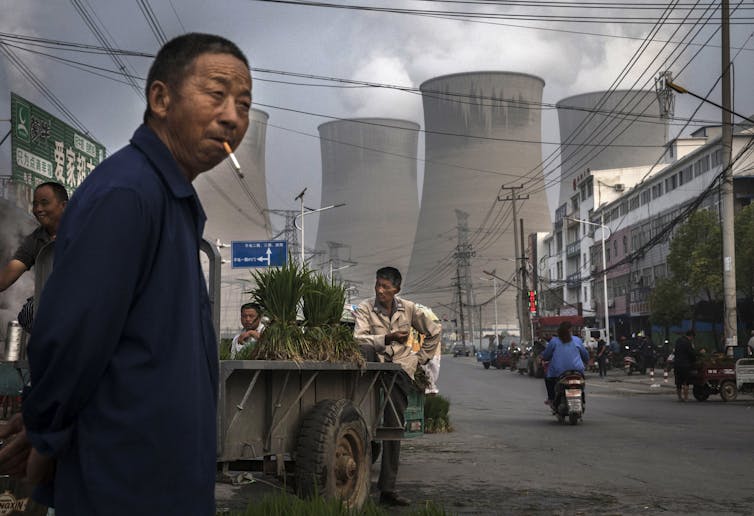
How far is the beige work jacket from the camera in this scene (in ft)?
23.4

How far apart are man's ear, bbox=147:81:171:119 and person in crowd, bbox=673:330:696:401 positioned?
19.3 m

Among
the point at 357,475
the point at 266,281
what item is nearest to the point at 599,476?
the point at 357,475

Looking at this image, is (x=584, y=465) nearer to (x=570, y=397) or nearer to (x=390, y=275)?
(x=390, y=275)

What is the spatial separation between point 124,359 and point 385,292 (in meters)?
5.52

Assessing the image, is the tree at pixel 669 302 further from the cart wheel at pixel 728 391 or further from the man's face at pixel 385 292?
the man's face at pixel 385 292

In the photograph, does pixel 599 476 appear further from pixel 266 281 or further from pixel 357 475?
pixel 266 281

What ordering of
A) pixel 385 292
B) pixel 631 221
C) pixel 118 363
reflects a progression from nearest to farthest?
pixel 118 363 < pixel 385 292 < pixel 631 221

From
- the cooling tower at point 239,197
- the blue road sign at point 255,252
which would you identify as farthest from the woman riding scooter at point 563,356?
the cooling tower at point 239,197

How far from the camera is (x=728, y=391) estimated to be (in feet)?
68.7

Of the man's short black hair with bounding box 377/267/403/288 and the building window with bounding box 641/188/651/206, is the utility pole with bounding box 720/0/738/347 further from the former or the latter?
the building window with bounding box 641/188/651/206

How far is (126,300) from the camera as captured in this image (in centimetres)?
184

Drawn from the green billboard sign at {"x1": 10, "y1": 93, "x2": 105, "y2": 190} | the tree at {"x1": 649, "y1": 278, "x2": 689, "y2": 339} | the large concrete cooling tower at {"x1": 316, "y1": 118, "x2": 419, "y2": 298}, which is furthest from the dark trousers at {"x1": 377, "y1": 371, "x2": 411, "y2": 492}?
the large concrete cooling tower at {"x1": 316, "y1": 118, "x2": 419, "y2": 298}

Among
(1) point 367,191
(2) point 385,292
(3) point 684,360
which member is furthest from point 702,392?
(1) point 367,191

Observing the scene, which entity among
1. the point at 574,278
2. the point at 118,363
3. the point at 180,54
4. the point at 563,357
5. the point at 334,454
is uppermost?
the point at 574,278
